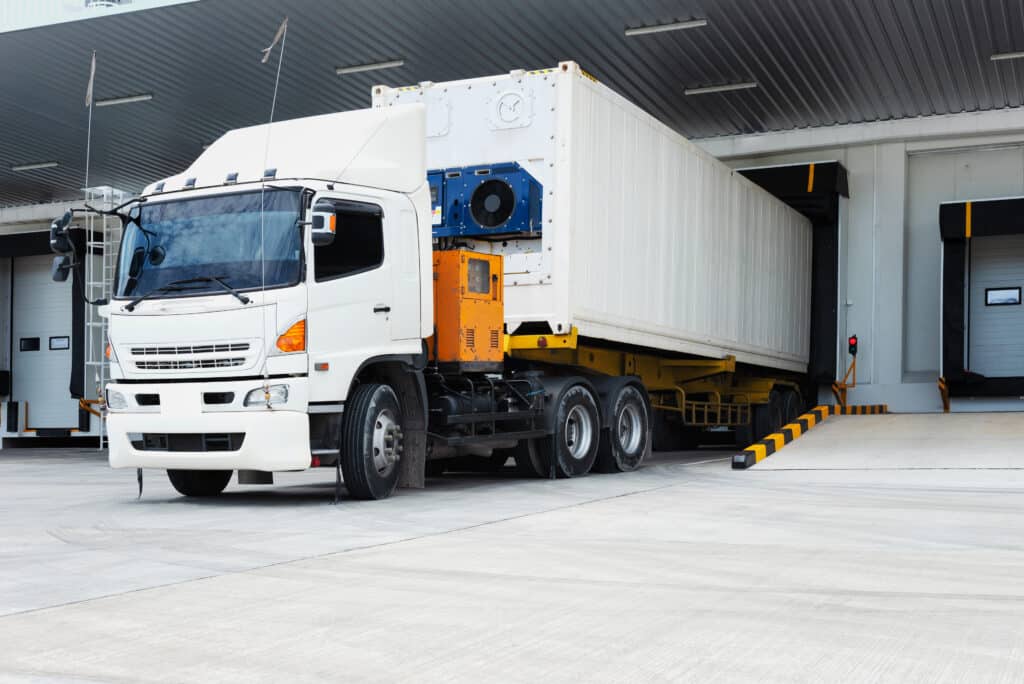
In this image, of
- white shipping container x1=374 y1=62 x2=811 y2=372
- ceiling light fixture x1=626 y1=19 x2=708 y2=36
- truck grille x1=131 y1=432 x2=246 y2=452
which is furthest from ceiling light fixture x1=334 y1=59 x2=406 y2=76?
truck grille x1=131 y1=432 x2=246 y2=452

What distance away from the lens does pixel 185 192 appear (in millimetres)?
9828

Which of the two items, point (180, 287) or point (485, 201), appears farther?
point (485, 201)

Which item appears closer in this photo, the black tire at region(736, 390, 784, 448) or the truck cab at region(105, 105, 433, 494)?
the truck cab at region(105, 105, 433, 494)

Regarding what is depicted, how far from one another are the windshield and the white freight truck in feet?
0.06

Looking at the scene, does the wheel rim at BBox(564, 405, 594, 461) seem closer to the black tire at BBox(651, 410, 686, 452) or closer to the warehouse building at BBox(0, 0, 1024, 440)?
the black tire at BBox(651, 410, 686, 452)

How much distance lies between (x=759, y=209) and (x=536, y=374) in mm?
7602

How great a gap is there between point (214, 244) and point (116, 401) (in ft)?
4.86

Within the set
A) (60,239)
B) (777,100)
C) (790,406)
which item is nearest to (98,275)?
(777,100)

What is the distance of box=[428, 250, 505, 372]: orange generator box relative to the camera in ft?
35.7

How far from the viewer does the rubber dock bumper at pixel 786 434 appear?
45.2 ft

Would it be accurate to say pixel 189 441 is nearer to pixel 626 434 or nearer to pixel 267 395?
pixel 267 395

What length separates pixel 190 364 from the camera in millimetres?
9273

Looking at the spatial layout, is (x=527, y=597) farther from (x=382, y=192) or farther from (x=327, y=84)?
(x=327, y=84)

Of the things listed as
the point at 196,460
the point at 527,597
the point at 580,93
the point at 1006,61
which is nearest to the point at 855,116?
the point at 1006,61
